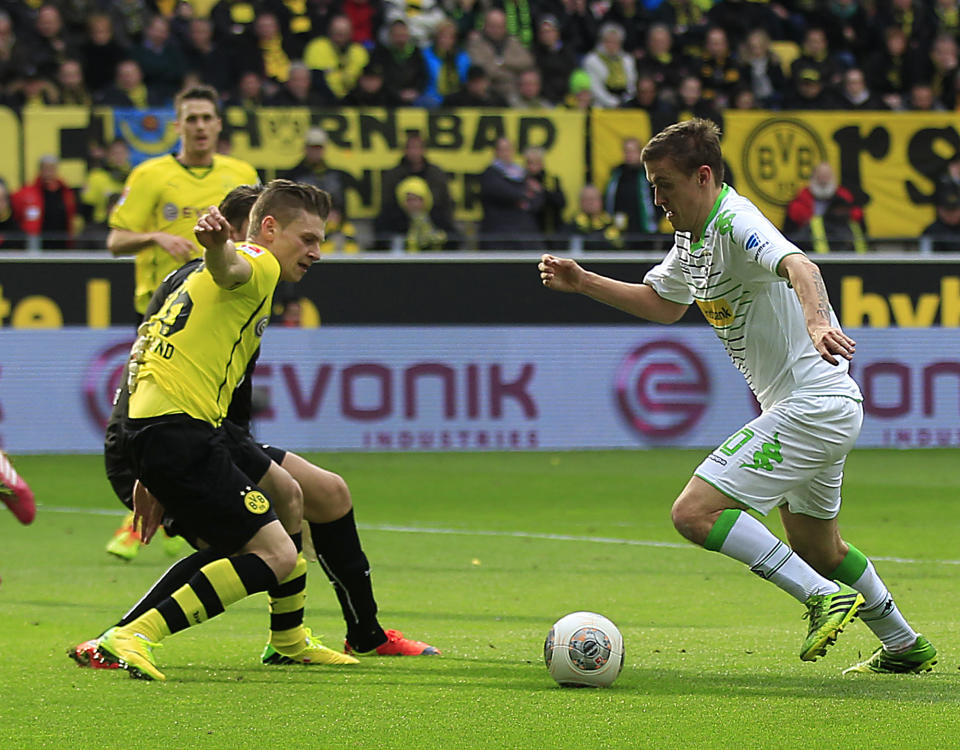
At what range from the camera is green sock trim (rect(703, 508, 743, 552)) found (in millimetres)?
5344

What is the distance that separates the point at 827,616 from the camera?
515 centimetres

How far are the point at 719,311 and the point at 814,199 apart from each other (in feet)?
40.2

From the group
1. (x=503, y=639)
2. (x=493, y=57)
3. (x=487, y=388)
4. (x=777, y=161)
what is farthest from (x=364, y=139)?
(x=503, y=639)

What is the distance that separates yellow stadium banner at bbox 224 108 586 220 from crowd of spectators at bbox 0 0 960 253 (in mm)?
349

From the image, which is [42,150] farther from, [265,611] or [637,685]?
[637,685]

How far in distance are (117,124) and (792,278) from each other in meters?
12.6

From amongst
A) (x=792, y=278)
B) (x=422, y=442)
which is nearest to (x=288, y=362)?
(x=422, y=442)

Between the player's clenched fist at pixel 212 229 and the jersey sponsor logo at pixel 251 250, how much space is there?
1.07 feet

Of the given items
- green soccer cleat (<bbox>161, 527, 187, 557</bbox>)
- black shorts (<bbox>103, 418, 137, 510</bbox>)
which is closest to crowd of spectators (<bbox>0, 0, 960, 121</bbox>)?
green soccer cleat (<bbox>161, 527, 187, 557</bbox>)

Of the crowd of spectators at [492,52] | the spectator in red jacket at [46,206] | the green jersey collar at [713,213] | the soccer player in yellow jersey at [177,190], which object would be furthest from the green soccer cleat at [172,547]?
the crowd of spectators at [492,52]

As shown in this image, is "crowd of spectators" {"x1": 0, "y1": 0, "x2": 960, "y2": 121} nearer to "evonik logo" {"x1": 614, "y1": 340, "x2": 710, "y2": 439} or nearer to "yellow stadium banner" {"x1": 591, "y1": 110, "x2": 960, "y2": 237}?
"yellow stadium banner" {"x1": 591, "y1": 110, "x2": 960, "y2": 237}

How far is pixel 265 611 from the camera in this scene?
25.4 feet

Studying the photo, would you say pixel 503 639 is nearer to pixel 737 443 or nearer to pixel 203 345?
pixel 737 443

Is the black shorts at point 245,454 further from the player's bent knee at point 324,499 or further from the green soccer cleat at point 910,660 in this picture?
the green soccer cleat at point 910,660
